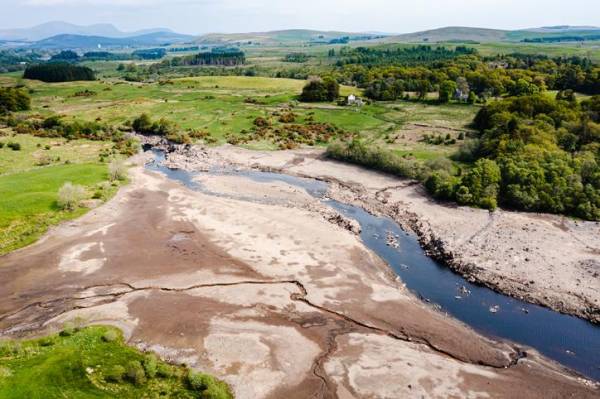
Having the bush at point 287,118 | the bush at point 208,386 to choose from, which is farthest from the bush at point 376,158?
the bush at point 208,386

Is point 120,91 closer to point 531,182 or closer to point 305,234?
point 305,234

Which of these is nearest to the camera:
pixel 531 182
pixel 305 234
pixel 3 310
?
pixel 3 310

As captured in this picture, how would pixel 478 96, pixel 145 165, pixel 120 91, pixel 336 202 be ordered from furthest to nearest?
1. pixel 120 91
2. pixel 478 96
3. pixel 145 165
4. pixel 336 202

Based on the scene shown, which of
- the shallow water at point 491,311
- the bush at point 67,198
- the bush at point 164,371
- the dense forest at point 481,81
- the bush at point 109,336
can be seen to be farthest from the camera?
the dense forest at point 481,81

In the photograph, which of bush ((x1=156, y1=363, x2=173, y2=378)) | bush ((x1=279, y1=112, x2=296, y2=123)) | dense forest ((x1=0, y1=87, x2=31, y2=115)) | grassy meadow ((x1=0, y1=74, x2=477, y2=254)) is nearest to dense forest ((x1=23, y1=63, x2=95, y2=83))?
grassy meadow ((x1=0, y1=74, x2=477, y2=254))

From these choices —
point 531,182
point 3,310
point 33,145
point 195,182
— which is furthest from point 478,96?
point 3,310

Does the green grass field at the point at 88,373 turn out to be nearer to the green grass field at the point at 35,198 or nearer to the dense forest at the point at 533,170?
the green grass field at the point at 35,198
